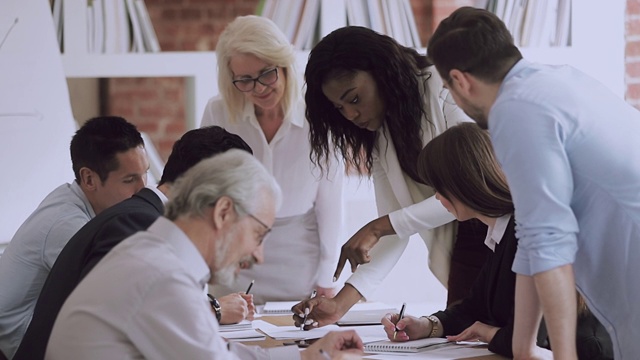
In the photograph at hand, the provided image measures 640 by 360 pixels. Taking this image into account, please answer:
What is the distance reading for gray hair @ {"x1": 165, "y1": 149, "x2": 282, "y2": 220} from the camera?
1758 millimetres

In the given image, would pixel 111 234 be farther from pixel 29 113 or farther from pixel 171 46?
pixel 171 46

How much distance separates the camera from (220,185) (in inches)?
69.2

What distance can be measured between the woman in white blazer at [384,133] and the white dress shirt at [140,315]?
117cm

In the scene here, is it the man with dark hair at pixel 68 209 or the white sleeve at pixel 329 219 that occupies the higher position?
the man with dark hair at pixel 68 209

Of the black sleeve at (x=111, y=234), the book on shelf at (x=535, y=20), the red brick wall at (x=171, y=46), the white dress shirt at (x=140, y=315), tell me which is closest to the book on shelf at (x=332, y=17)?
the red brick wall at (x=171, y=46)

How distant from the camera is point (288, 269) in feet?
11.6

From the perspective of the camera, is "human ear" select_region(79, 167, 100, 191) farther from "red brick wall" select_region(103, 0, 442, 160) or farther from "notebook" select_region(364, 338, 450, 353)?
"red brick wall" select_region(103, 0, 442, 160)

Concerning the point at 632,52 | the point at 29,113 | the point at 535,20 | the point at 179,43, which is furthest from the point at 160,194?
the point at 632,52

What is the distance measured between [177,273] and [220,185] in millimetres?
181

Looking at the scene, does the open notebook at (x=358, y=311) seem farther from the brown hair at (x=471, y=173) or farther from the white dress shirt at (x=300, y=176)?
the brown hair at (x=471, y=173)

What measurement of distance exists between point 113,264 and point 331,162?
1808mm

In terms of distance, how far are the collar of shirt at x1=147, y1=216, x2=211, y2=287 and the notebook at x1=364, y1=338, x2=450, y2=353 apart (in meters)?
0.81

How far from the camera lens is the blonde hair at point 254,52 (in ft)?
10.8

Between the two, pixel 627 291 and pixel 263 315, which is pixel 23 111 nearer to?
pixel 263 315
